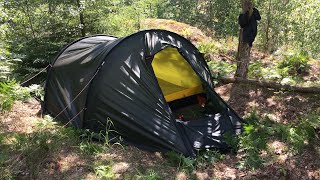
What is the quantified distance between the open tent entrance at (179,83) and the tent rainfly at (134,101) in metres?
0.31

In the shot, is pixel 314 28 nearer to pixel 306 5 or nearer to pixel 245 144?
pixel 306 5

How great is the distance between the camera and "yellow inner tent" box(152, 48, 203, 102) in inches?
265

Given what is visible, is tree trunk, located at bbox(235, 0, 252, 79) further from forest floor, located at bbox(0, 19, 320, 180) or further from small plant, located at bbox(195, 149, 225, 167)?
small plant, located at bbox(195, 149, 225, 167)

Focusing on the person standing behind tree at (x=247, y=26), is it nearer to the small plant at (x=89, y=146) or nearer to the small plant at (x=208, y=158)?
the small plant at (x=208, y=158)

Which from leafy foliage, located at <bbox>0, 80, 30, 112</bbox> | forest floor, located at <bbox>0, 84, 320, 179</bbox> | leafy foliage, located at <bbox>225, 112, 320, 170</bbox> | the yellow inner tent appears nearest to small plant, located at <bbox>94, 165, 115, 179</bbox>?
forest floor, located at <bbox>0, 84, 320, 179</bbox>

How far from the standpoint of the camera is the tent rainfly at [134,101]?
527 centimetres

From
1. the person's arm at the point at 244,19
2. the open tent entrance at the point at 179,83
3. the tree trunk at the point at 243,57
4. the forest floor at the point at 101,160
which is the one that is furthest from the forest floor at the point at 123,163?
the person's arm at the point at 244,19

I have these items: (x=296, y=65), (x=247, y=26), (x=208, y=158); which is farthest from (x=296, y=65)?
(x=208, y=158)

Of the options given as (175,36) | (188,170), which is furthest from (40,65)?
(188,170)

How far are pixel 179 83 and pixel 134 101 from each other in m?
1.88

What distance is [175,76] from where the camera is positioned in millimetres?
6906

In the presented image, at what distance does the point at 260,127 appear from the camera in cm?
580

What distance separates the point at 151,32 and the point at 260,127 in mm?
2867

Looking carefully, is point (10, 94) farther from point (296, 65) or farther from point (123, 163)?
point (296, 65)
